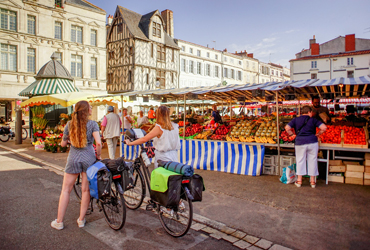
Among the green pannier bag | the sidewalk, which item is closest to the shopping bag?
the sidewalk

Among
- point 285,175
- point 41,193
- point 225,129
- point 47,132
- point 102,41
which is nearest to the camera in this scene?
point 41,193

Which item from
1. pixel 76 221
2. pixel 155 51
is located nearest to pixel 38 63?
pixel 155 51

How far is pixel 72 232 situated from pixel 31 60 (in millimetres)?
25694

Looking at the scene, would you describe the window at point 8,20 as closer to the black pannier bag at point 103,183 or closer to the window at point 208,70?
the black pannier bag at point 103,183

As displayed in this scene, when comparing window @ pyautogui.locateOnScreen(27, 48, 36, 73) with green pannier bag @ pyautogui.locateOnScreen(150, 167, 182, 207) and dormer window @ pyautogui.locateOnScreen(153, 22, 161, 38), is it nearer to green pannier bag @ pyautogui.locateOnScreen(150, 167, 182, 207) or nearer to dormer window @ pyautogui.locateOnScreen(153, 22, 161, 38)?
dormer window @ pyautogui.locateOnScreen(153, 22, 161, 38)

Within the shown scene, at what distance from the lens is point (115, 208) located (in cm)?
392

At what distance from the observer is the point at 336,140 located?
6.68 m

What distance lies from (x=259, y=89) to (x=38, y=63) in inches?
952

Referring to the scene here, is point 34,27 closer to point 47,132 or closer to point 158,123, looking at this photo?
point 47,132

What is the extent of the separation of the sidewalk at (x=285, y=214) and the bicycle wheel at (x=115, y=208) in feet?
3.96

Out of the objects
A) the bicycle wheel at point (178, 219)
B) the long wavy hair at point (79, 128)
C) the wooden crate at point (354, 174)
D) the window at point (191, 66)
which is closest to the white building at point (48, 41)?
the window at point (191, 66)

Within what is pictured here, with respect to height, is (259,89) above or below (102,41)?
below

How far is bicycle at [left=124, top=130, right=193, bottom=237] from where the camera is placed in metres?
3.56

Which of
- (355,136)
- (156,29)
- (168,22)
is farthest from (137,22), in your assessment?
(355,136)
